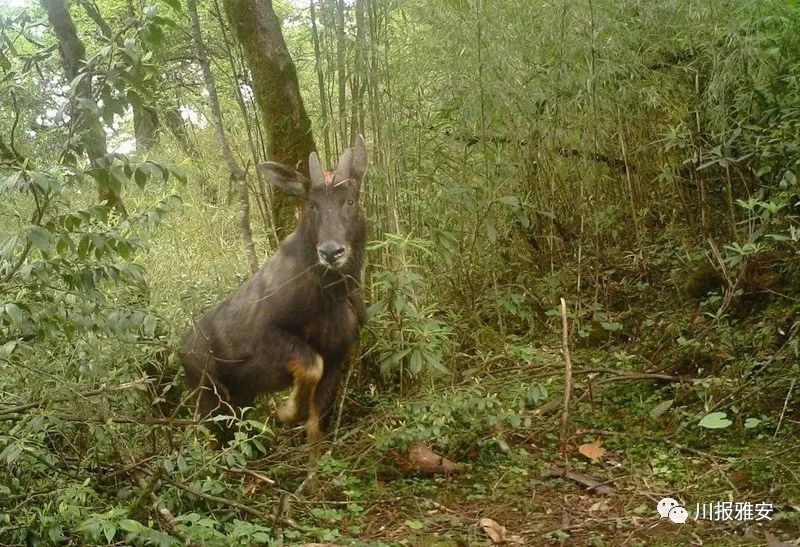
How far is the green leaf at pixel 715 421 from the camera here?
13.8 ft

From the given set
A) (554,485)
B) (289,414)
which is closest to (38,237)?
(289,414)

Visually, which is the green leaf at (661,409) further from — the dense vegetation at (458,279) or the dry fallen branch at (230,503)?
the dry fallen branch at (230,503)

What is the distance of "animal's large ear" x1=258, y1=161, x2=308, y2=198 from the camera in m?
4.55

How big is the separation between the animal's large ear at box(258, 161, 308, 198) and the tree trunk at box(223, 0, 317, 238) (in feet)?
3.09

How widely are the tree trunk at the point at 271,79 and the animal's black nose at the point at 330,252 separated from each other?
1.36 meters

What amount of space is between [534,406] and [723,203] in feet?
7.53

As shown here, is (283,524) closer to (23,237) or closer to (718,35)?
(23,237)

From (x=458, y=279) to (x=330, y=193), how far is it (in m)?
1.69

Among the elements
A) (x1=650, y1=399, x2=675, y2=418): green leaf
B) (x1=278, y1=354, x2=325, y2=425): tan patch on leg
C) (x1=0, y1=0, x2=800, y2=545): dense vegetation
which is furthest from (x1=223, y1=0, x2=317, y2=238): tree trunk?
(x1=650, y1=399, x2=675, y2=418): green leaf

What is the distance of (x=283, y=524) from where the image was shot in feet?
11.5

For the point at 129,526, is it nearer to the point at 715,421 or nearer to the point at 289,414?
the point at 289,414

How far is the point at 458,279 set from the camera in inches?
234

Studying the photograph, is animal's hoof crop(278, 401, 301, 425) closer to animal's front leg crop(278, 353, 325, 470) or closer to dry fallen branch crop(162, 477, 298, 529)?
animal's front leg crop(278, 353, 325, 470)

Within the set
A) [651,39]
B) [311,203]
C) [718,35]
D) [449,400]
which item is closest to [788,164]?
[718,35]
